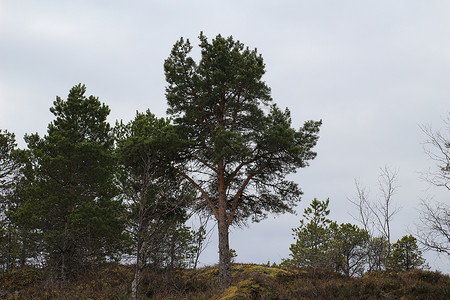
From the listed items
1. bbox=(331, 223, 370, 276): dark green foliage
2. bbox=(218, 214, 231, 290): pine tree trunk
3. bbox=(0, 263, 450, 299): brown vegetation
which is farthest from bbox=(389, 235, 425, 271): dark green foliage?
bbox=(218, 214, 231, 290): pine tree trunk

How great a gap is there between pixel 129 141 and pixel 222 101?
489 cm

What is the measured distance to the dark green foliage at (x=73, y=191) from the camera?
57.6ft

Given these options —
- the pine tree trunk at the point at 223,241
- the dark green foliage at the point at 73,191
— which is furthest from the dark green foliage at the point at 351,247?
the dark green foliage at the point at 73,191

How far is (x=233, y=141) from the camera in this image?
14.0 metres

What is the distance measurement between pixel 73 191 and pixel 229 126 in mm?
9035

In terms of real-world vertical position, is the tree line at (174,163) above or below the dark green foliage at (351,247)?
above

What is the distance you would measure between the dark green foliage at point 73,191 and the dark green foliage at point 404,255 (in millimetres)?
20671

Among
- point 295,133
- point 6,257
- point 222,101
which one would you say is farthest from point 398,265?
point 6,257

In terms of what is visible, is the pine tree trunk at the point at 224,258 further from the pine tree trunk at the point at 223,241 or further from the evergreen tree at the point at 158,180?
the evergreen tree at the point at 158,180

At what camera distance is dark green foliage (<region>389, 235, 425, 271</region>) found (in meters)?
26.5

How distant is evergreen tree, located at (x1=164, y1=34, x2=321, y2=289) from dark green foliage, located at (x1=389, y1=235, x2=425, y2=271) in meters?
14.7

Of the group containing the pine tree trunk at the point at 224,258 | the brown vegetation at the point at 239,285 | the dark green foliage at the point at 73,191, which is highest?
the dark green foliage at the point at 73,191

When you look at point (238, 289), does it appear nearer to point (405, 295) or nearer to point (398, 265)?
point (405, 295)

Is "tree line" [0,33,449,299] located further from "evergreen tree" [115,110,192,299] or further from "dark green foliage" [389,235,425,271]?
"dark green foliage" [389,235,425,271]
